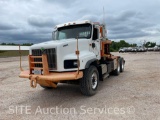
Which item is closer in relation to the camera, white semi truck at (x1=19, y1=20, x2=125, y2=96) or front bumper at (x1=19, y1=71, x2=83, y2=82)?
front bumper at (x1=19, y1=71, x2=83, y2=82)

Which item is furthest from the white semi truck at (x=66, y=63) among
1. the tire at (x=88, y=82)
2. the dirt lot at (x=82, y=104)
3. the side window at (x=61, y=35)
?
the side window at (x=61, y=35)

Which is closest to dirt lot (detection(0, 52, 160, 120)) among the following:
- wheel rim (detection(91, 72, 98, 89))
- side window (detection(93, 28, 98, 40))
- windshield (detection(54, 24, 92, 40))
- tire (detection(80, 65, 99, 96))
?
tire (detection(80, 65, 99, 96))

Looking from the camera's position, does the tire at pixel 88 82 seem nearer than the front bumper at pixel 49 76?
No

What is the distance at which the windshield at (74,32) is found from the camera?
679 cm

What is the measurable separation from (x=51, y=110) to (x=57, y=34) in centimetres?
366

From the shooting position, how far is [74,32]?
7.00 metres

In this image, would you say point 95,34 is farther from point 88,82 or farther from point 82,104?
point 82,104

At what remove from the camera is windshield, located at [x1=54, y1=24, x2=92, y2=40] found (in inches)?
267

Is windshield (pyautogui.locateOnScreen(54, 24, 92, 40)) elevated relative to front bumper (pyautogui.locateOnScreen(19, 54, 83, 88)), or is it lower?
elevated

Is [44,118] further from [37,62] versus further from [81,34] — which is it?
[81,34]

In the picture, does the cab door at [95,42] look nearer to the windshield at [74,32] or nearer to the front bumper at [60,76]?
the windshield at [74,32]

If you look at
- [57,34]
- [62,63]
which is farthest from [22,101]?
[57,34]

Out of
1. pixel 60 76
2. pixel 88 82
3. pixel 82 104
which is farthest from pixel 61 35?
pixel 82 104

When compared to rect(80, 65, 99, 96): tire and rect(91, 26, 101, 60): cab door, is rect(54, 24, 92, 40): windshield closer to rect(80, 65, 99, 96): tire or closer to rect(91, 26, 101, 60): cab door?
rect(91, 26, 101, 60): cab door
